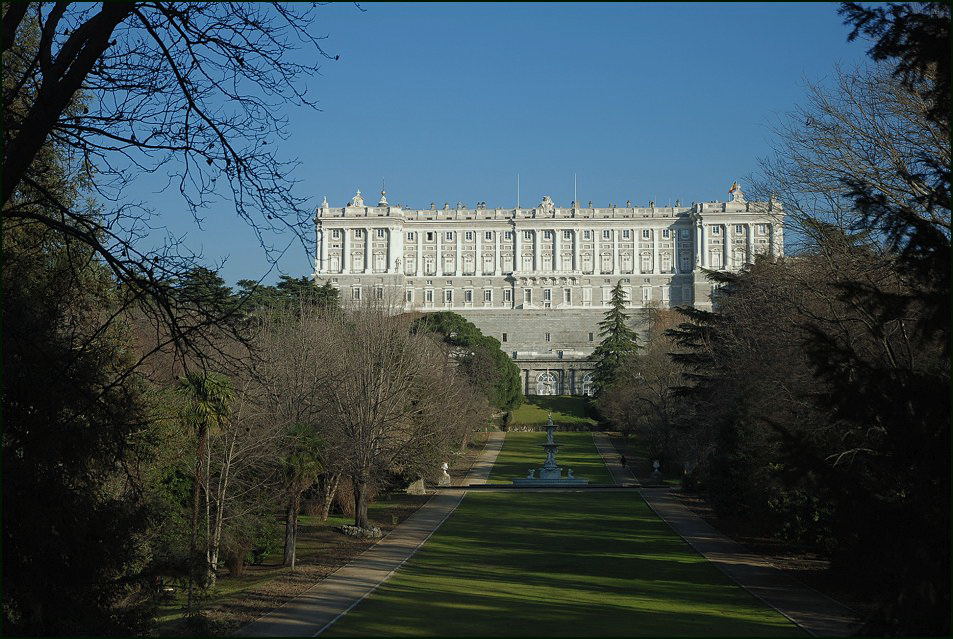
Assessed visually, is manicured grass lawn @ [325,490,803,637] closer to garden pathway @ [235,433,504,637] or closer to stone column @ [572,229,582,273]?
garden pathway @ [235,433,504,637]

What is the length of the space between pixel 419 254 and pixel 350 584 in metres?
94.0

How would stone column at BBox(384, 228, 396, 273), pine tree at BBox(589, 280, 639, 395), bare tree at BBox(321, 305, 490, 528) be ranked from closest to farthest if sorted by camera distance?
bare tree at BBox(321, 305, 490, 528), pine tree at BBox(589, 280, 639, 395), stone column at BBox(384, 228, 396, 273)

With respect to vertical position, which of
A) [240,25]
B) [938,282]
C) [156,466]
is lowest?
[156,466]

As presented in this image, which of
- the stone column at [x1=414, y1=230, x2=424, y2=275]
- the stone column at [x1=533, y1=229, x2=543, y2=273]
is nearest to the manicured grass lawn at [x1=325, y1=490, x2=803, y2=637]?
the stone column at [x1=533, y1=229, x2=543, y2=273]

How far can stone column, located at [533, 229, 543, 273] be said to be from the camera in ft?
360

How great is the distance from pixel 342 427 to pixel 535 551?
6605 millimetres

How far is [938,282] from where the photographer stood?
8.11 metres

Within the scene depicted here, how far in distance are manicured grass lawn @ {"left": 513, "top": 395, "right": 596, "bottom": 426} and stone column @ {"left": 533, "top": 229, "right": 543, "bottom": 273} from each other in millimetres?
32337

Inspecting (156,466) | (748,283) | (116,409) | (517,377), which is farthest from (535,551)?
(517,377)

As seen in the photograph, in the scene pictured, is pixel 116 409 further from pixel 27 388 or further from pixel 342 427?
pixel 342 427

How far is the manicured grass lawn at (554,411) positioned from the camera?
68500mm

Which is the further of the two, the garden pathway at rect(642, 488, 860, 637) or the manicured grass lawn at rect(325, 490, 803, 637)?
the garden pathway at rect(642, 488, 860, 637)

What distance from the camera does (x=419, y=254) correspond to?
111 m

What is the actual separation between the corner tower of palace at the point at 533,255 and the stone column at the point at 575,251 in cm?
11
